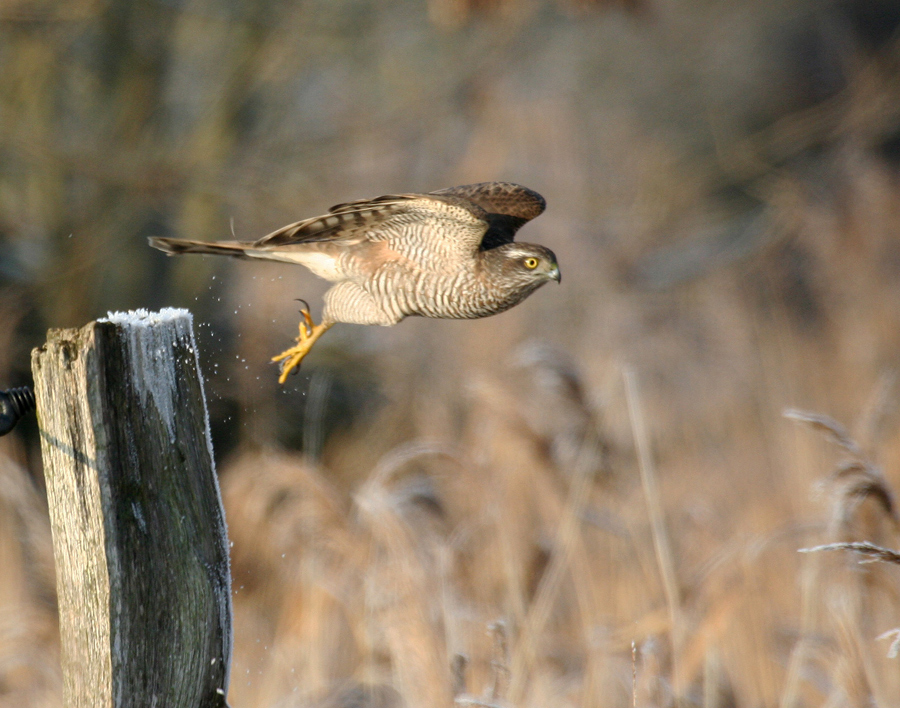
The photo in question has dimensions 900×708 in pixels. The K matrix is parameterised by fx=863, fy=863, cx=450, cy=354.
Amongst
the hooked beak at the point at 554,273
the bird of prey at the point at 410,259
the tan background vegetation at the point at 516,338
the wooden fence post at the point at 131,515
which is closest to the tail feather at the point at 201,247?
the bird of prey at the point at 410,259

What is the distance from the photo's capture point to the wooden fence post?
1287 mm

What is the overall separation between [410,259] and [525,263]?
0.24 metres

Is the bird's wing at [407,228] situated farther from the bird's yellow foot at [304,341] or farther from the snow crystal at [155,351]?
the snow crystal at [155,351]

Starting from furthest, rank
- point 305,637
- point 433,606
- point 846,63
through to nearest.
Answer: point 846,63 → point 305,637 → point 433,606

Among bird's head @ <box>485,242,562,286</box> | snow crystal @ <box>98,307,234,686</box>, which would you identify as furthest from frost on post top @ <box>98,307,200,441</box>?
bird's head @ <box>485,242,562,286</box>

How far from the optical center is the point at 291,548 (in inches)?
154

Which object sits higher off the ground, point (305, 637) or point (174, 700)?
point (174, 700)

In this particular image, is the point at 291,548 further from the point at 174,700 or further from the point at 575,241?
the point at 575,241

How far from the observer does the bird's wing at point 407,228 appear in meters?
1.64

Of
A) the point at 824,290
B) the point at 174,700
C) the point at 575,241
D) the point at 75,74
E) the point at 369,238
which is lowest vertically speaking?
the point at 174,700

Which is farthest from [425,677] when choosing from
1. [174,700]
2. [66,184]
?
[66,184]

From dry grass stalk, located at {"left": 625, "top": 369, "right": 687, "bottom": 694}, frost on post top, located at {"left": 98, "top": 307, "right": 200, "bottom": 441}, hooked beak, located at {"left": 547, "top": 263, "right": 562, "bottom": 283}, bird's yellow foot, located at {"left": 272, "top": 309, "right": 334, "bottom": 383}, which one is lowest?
dry grass stalk, located at {"left": 625, "top": 369, "right": 687, "bottom": 694}

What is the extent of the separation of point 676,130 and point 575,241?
4.18m

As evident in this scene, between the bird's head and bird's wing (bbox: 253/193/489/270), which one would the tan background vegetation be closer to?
the bird's head
